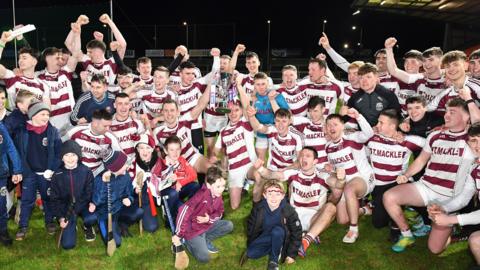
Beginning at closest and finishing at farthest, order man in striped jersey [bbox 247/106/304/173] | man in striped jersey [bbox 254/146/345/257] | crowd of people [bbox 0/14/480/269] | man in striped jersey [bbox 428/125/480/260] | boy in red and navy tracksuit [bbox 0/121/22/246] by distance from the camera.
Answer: man in striped jersey [bbox 428/125/480/260], crowd of people [bbox 0/14/480/269], boy in red and navy tracksuit [bbox 0/121/22/246], man in striped jersey [bbox 254/146/345/257], man in striped jersey [bbox 247/106/304/173]

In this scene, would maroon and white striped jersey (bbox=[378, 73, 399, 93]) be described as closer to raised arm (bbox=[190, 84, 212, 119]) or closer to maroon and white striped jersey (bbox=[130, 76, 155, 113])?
raised arm (bbox=[190, 84, 212, 119])

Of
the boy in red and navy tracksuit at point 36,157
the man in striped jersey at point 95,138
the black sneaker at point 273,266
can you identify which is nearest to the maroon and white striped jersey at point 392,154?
the black sneaker at point 273,266

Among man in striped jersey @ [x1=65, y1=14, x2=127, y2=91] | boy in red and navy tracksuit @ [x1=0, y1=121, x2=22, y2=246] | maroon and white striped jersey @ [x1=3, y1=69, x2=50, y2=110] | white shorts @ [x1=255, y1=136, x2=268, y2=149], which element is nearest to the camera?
boy in red and navy tracksuit @ [x1=0, y1=121, x2=22, y2=246]

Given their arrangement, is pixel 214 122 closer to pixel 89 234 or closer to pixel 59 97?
pixel 59 97

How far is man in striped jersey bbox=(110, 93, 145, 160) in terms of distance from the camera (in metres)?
5.76

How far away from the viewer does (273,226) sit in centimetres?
440

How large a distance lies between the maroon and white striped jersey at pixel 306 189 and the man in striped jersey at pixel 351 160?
319mm

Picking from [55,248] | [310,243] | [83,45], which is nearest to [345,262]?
[310,243]

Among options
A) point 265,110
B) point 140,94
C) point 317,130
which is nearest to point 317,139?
point 317,130

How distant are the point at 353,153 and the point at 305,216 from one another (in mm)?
1135

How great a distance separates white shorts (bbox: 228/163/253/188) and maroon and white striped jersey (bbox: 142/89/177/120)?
1.62 meters

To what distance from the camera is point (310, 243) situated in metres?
5.04

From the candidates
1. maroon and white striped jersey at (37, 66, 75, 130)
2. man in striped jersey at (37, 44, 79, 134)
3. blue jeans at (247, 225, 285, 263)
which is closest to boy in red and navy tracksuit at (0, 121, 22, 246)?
man in striped jersey at (37, 44, 79, 134)

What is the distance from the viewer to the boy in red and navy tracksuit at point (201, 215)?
454cm
